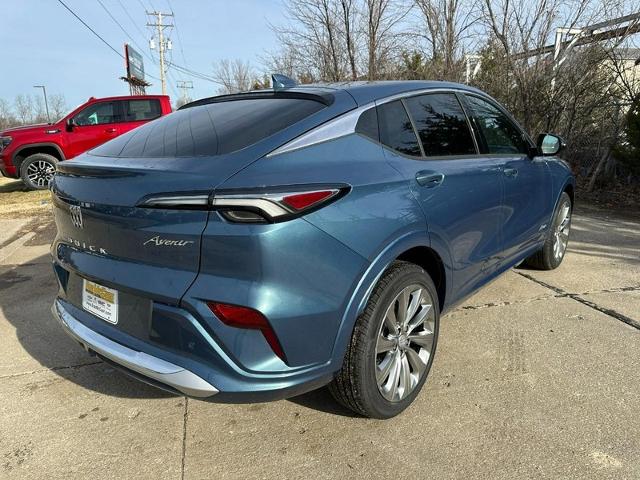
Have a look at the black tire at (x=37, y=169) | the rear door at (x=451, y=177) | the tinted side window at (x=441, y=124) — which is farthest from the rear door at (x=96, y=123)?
the rear door at (x=451, y=177)

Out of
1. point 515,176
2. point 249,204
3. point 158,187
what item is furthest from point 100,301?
point 515,176

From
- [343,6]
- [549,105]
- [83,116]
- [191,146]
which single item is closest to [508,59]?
[549,105]

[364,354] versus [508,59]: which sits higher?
[508,59]

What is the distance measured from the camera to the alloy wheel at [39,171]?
1099 centimetres

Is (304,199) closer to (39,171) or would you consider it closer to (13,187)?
(39,171)

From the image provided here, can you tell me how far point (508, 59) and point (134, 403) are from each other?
8.92m

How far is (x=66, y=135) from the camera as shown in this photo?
35.9 ft

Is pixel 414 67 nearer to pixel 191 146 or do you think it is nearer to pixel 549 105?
pixel 549 105

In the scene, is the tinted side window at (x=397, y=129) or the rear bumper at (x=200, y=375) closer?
the rear bumper at (x=200, y=375)

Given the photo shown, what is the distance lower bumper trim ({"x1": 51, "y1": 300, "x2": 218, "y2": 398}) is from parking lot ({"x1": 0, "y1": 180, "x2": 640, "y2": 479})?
506mm

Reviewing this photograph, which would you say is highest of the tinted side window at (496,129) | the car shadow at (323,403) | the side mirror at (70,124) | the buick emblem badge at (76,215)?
the side mirror at (70,124)

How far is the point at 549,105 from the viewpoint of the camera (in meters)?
8.96

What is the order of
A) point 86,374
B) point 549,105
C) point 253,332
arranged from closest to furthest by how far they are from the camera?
point 253,332
point 86,374
point 549,105

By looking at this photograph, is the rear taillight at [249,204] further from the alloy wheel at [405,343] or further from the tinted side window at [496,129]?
the tinted side window at [496,129]
